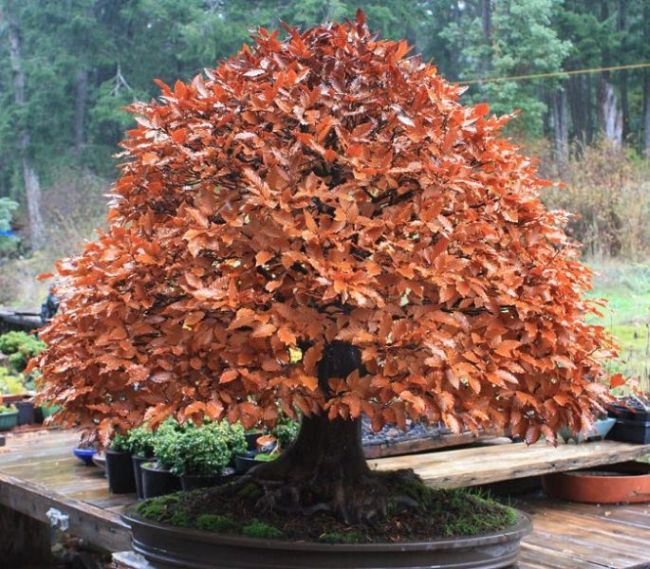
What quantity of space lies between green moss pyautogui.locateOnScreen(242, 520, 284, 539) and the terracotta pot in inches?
87.0

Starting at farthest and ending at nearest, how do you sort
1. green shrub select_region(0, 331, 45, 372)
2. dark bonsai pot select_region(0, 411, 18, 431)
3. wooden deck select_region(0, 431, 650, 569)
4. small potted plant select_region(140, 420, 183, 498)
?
green shrub select_region(0, 331, 45, 372) < dark bonsai pot select_region(0, 411, 18, 431) < small potted plant select_region(140, 420, 183, 498) < wooden deck select_region(0, 431, 650, 569)

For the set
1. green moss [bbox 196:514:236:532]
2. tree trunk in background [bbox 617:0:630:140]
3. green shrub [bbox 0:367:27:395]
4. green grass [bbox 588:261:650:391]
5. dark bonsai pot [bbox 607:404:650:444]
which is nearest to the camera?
green moss [bbox 196:514:236:532]

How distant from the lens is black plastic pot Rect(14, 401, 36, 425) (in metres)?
6.02

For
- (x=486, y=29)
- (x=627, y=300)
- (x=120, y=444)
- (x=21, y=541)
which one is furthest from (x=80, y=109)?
(x=120, y=444)

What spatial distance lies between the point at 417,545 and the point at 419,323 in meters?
0.52

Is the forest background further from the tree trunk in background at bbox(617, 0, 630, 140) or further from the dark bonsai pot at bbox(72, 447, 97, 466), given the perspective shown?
the dark bonsai pot at bbox(72, 447, 97, 466)

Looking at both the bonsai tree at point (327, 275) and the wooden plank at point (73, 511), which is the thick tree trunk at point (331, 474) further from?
the wooden plank at point (73, 511)

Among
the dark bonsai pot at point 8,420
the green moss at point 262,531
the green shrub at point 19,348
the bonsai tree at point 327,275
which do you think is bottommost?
the dark bonsai pot at point 8,420

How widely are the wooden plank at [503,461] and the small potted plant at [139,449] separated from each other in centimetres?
88

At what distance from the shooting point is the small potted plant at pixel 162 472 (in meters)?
3.58

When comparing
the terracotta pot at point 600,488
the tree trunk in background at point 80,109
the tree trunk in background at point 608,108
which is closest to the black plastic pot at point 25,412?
the terracotta pot at point 600,488

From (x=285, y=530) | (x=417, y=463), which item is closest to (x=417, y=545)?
(x=285, y=530)

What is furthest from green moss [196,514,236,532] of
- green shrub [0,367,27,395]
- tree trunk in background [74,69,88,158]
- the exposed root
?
tree trunk in background [74,69,88,158]

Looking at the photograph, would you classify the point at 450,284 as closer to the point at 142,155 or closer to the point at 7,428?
the point at 142,155
